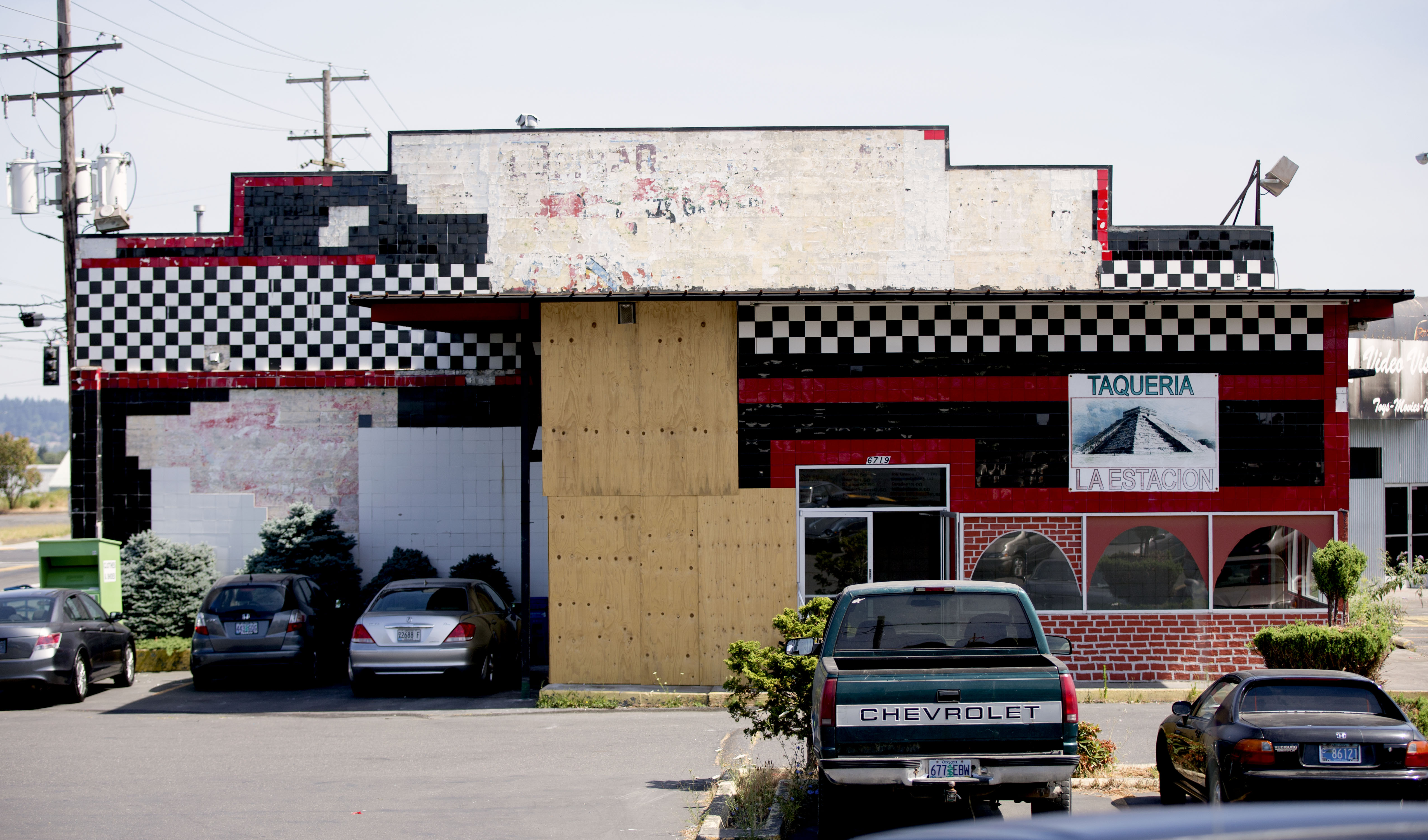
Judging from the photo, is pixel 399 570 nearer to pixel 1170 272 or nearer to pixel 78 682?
pixel 78 682

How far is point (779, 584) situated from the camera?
52.2ft

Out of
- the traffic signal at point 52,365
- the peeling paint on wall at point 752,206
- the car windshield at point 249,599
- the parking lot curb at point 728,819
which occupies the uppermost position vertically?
the peeling paint on wall at point 752,206

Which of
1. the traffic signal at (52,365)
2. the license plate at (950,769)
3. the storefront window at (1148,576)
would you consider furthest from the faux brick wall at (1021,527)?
the traffic signal at (52,365)

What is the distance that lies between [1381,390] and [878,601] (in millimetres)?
19936

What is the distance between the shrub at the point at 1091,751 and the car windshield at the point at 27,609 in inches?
499

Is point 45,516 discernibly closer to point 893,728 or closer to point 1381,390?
point 1381,390

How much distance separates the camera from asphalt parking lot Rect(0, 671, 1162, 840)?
374 inches

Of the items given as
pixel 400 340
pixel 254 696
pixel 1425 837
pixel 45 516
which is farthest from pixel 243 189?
pixel 45 516

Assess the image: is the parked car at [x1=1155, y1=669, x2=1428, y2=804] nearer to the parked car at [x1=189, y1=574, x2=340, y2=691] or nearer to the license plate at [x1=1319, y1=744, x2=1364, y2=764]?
the license plate at [x1=1319, y1=744, x2=1364, y2=764]

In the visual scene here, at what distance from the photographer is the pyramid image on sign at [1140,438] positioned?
52.7 feet

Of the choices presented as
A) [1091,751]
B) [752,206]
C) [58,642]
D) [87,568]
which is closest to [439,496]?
[87,568]

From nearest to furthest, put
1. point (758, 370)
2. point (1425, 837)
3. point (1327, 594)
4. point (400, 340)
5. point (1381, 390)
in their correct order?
point (1425, 837)
point (1327, 594)
point (758, 370)
point (400, 340)
point (1381, 390)

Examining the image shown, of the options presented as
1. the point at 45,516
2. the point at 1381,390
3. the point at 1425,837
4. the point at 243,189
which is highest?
the point at 243,189

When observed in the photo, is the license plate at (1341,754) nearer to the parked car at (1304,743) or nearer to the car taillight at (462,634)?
the parked car at (1304,743)
